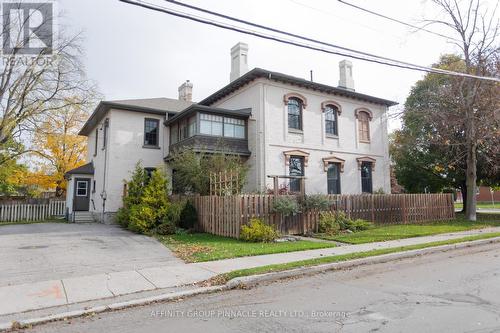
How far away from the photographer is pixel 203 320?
5.00 m

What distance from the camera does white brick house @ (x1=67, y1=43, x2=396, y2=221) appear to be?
19.3 metres

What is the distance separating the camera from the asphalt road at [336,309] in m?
4.63

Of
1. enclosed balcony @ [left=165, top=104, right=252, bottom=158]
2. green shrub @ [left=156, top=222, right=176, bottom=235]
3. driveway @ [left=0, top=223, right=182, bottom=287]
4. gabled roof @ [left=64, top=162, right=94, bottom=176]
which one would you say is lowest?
driveway @ [left=0, top=223, right=182, bottom=287]

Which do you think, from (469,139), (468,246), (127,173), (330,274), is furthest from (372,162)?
(330,274)

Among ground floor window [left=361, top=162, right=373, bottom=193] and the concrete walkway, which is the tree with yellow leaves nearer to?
ground floor window [left=361, top=162, right=373, bottom=193]

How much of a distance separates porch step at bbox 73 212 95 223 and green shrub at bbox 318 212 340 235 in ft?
48.5

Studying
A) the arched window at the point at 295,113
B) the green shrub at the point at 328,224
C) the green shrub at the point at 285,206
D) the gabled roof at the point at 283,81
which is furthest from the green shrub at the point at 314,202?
the gabled roof at the point at 283,81

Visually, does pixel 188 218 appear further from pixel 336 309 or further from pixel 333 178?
pixel 333 178

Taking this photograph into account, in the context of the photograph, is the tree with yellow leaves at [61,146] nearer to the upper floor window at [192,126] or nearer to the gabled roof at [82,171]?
the gabled roof at [82,171]

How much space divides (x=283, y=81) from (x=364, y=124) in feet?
24.2

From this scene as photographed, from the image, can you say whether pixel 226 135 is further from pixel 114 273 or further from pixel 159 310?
pixel 159 310

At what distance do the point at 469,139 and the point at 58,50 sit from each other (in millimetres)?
26927

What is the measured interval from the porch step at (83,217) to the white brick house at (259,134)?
424 mm
